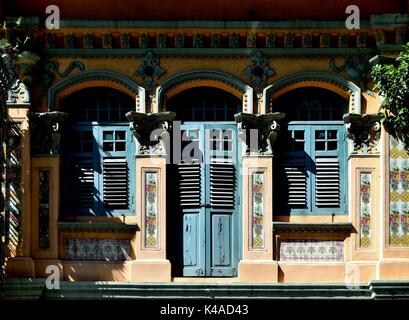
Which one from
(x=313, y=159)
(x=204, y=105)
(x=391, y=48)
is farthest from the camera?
(x=204, y=105)

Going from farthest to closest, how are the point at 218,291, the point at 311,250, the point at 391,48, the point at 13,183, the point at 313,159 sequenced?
the point at 313,159
the point at 391,48
the point at 311,250
the point at 13,183
the point at 218,291

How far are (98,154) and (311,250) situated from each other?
3893 millimetres

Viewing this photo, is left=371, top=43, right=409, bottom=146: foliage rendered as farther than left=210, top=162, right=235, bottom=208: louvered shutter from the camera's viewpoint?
No

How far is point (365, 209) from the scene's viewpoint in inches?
980

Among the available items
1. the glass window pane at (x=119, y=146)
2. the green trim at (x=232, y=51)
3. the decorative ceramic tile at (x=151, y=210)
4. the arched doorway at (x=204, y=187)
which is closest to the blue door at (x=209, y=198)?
the arched doorway at (x=204, y=187)

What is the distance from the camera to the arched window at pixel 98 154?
2517 centimetres

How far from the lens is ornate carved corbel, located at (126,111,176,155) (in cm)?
2502

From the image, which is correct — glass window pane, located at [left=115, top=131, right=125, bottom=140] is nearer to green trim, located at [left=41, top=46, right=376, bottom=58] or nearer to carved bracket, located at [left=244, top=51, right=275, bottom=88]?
green trim, located at [left=41, top=46, right=376, bottom=58]

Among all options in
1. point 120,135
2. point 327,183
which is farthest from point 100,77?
point 327,183

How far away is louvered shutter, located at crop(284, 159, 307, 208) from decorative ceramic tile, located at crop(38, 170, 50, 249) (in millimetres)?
3963

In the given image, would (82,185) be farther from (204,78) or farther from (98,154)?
(204,78)

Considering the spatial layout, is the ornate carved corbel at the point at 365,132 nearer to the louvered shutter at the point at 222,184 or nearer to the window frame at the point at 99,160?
the louvered shutter at the point at 222,184

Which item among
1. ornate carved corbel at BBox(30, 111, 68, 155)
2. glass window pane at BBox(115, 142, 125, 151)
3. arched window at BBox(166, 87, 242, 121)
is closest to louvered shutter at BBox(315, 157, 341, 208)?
arched window at BBox(166, 87, 242, 121)

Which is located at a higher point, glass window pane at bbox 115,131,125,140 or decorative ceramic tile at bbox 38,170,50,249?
glass window pane at bbox 115,131,125,140
